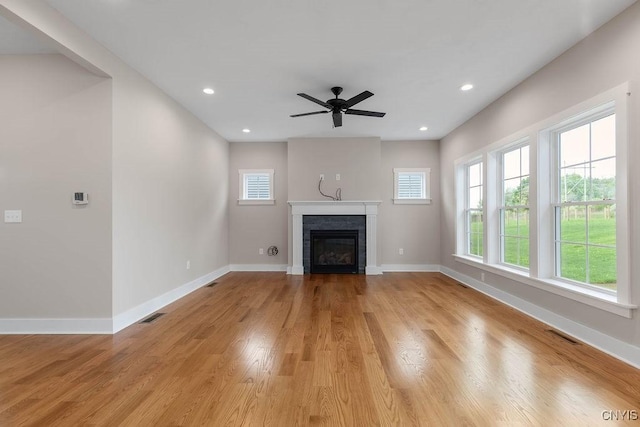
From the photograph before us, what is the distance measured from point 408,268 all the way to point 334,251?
1.61m

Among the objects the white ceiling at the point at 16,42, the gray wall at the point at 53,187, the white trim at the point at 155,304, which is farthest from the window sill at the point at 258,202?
the white ceiling at the point at 16,42

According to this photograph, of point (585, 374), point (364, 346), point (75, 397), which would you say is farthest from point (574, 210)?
point (75, 397)

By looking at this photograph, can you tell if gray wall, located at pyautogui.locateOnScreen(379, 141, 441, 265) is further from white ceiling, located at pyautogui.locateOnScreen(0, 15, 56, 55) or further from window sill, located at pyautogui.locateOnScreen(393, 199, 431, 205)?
white ceiling, located at pyautogui.locateOnScreen(0, 15, 56, 55)

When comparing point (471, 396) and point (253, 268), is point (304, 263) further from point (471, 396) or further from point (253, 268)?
point (471, 396)

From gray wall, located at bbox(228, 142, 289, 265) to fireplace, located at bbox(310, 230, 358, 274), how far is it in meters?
0.73

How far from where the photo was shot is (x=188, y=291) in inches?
181

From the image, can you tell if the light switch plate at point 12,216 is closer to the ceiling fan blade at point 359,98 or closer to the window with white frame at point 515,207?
the ceiling fan blade at point 359,98

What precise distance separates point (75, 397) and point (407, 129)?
5.60 meters

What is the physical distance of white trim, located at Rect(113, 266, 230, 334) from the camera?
10.0 feet

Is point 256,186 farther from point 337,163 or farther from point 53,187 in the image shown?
point 53,187

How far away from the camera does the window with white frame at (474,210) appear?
495cm

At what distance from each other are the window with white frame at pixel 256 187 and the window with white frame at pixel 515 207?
4219mm

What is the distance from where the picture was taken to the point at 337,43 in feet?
9.42

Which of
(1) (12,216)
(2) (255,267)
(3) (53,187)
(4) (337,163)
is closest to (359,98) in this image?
(4) (337,163)
